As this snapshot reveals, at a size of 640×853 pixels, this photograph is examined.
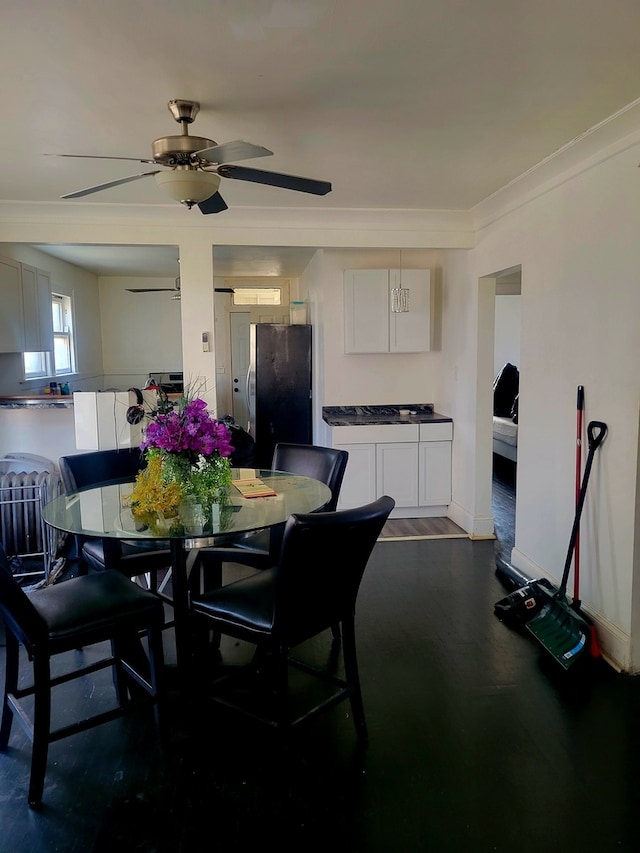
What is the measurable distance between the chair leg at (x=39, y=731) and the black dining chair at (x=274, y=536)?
864 mm

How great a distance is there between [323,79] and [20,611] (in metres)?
2.08

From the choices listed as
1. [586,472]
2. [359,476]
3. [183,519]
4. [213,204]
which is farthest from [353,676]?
[359,476]

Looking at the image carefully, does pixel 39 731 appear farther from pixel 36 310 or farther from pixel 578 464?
pixel 36 310

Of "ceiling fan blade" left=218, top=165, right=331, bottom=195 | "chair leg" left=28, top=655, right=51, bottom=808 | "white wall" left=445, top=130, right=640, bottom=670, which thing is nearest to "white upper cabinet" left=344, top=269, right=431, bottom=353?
"white wall" left=445, top=130, right=640, bottom=670

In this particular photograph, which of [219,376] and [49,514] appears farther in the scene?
[219,376]

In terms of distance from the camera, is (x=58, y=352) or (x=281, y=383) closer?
(x=58, y=352)

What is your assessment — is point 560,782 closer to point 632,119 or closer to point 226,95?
point 632,119

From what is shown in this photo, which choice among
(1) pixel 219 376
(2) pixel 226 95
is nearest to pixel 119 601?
(2) pixel 226 95

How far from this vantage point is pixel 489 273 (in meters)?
4.01

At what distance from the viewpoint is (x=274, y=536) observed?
271cm

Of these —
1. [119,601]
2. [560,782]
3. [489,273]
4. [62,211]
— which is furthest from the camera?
[489,273]

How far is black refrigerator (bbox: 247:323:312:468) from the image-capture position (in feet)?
20.7

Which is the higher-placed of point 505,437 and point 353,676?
point 505,437

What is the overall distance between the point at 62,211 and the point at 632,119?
3267mm
